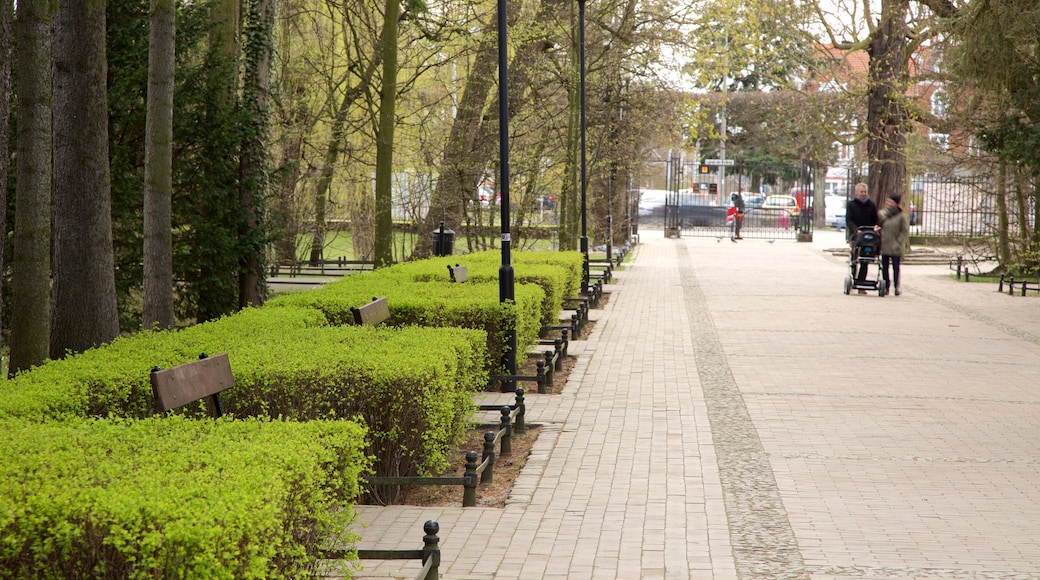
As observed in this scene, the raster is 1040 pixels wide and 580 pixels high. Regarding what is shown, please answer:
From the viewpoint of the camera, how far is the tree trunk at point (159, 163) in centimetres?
1147

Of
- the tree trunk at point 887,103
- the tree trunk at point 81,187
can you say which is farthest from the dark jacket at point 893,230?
the tree trunk at point 81,187

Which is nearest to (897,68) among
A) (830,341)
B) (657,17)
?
(657,17)

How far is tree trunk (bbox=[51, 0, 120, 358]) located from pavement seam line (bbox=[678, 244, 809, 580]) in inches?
238

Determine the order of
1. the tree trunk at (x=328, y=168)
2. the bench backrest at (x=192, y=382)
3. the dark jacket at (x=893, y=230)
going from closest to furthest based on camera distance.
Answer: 1. the bench backrest at (x=192, y=382)
2. the dark jacket at (x=893, y=230)
3. the tree trunk at (x=328, y=168)

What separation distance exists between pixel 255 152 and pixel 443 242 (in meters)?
6.13

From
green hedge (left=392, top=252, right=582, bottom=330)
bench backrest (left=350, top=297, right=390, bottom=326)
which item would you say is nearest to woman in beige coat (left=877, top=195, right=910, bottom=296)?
green hedge (left=392, top=252, right=582, bottom=330)

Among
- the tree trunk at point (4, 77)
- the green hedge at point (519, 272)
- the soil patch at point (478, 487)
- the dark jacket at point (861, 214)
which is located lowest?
the soil patch at point (478, 487)

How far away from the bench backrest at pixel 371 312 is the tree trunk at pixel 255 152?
6.62 meters

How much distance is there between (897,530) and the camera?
20.8 ft

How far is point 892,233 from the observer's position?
70.1ft

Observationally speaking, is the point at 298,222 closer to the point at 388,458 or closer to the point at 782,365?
the point at 782,365

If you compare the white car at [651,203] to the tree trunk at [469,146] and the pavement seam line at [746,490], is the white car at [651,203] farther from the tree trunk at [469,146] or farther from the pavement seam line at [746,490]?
the pavement seam line at [746,490]

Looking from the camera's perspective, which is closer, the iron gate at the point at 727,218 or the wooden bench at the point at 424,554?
the wooden bench at the point at 424,554

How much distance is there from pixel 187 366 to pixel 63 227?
21.5 ft
